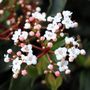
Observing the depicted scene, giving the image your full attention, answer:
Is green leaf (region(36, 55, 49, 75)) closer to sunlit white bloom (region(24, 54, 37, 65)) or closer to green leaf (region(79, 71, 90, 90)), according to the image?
sunlit white bloom (region(24, 54, 37, 65))

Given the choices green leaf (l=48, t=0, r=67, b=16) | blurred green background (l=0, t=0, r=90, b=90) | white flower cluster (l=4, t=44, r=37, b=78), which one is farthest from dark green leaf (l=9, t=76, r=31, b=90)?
green leaf (l=48, t=0, r=67, b=16)

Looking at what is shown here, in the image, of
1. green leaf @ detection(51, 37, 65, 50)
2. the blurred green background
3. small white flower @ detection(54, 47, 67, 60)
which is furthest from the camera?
the blurred green background

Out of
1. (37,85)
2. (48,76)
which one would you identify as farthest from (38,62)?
(37,85)

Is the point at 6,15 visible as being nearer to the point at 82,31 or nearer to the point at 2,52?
the point at 2,52

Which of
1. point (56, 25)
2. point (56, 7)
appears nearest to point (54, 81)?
point (56, 25)

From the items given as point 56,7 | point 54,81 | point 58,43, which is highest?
point 56,7

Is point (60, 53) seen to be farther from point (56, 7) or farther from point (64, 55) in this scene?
point (56, 7)

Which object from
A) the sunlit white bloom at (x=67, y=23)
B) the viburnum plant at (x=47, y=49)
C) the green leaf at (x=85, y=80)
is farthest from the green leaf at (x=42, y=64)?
the green leaf at (x=85, y=80)
